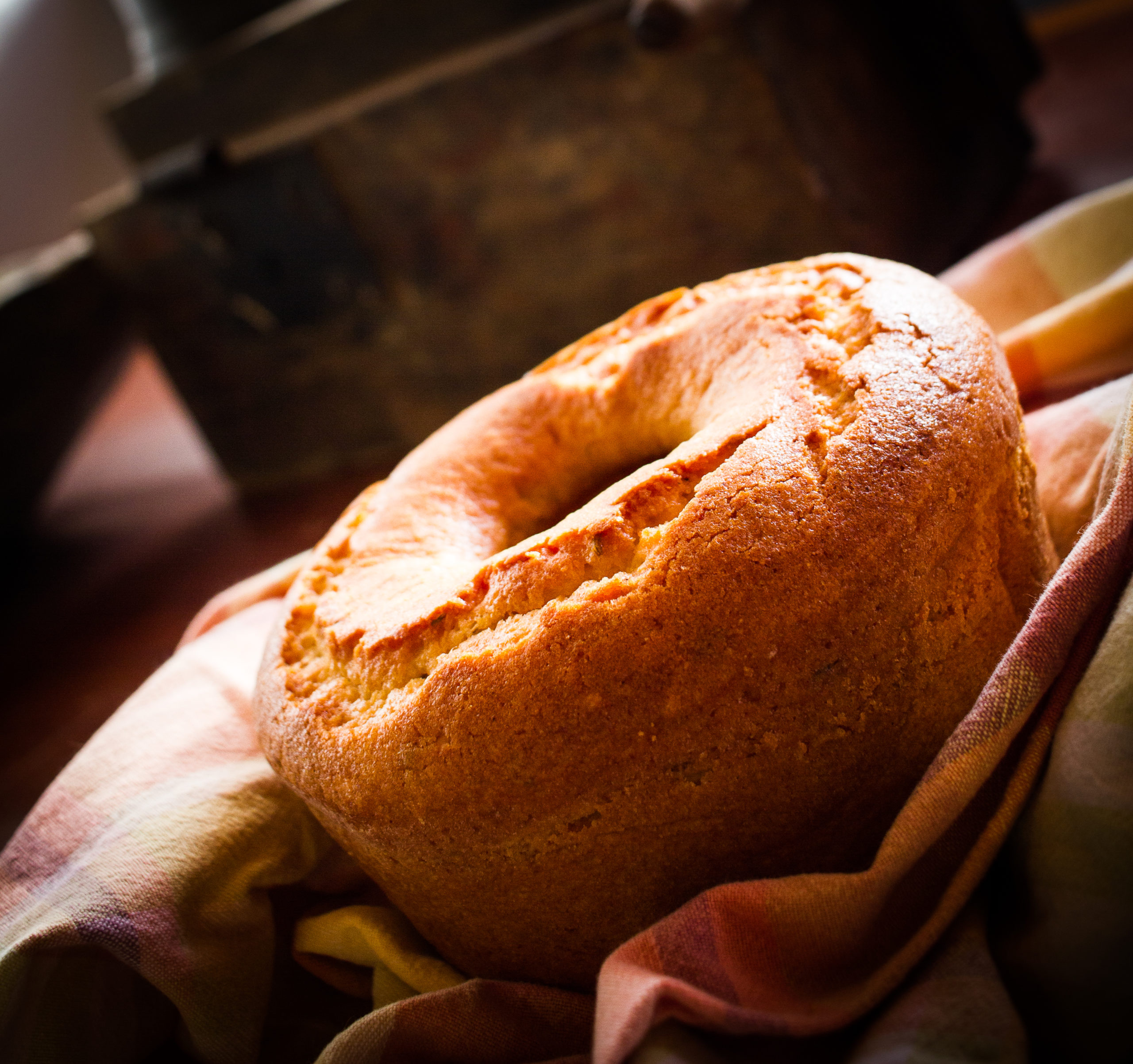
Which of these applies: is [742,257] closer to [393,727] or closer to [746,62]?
[746,62]

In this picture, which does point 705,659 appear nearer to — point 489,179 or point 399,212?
point 489,179

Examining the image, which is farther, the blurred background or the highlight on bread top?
the blurred background

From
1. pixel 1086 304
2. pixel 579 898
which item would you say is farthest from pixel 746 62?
pixel 579 898

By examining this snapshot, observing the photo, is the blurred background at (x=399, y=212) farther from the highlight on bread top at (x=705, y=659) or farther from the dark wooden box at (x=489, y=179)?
the highlight on bread top at (x=705, y=659)

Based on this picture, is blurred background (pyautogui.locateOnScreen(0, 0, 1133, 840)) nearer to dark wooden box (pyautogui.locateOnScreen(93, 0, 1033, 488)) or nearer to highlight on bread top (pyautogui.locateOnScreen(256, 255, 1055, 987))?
dark wooden box (pyautogui.locateOnScreen(93, 0, 1033, 488))

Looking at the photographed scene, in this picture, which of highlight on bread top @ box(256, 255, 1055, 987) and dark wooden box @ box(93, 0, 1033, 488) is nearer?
highlight on bread top @ box(256, 255, 1055, 987)

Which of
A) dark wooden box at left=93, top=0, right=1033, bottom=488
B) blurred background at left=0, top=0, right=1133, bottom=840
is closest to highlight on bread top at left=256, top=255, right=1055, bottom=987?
blurred background at left=0, top=0, right=1133, bottom=840

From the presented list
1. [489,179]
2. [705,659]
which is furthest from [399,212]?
[705,659]
